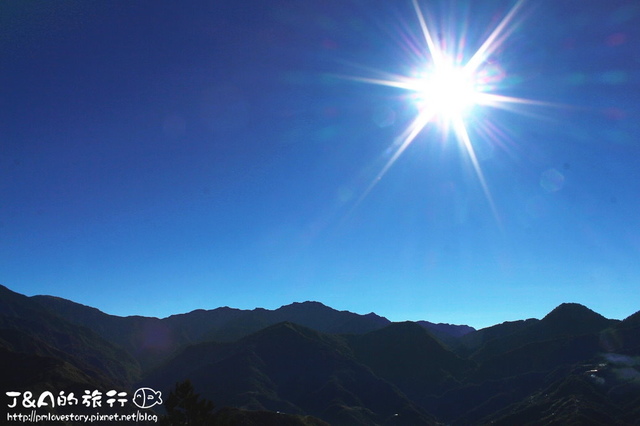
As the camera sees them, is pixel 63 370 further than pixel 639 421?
Yes

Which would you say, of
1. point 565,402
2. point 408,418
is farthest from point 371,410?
point 565,402

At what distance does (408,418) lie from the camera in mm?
187000

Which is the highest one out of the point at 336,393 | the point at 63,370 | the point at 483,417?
the point at 63,370

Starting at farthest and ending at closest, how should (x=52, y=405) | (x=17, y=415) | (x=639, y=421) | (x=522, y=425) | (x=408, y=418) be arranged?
(x=408, y=418)
(x=522, y=425)
(x=639, y=421)
(x=52, y=405)
(x=17, y=415)

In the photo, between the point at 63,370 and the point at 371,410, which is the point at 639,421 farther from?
the point at 63,370

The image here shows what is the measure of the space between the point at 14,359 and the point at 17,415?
5054 cm

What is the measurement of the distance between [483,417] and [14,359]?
194 meters

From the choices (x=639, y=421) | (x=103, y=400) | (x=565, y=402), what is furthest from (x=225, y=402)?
(x=639, y=421)

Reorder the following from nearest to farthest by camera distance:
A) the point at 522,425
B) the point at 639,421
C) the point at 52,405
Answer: the point at 52,405, the point at 639,421, the point at 522,425

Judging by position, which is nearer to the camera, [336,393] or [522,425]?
[522,425]

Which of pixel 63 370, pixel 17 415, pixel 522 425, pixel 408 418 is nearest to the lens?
pixel 17 415

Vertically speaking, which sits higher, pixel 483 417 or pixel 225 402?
pixel 225 402

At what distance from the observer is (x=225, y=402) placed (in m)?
188

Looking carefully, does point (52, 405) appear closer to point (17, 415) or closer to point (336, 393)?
point (17, 415)
